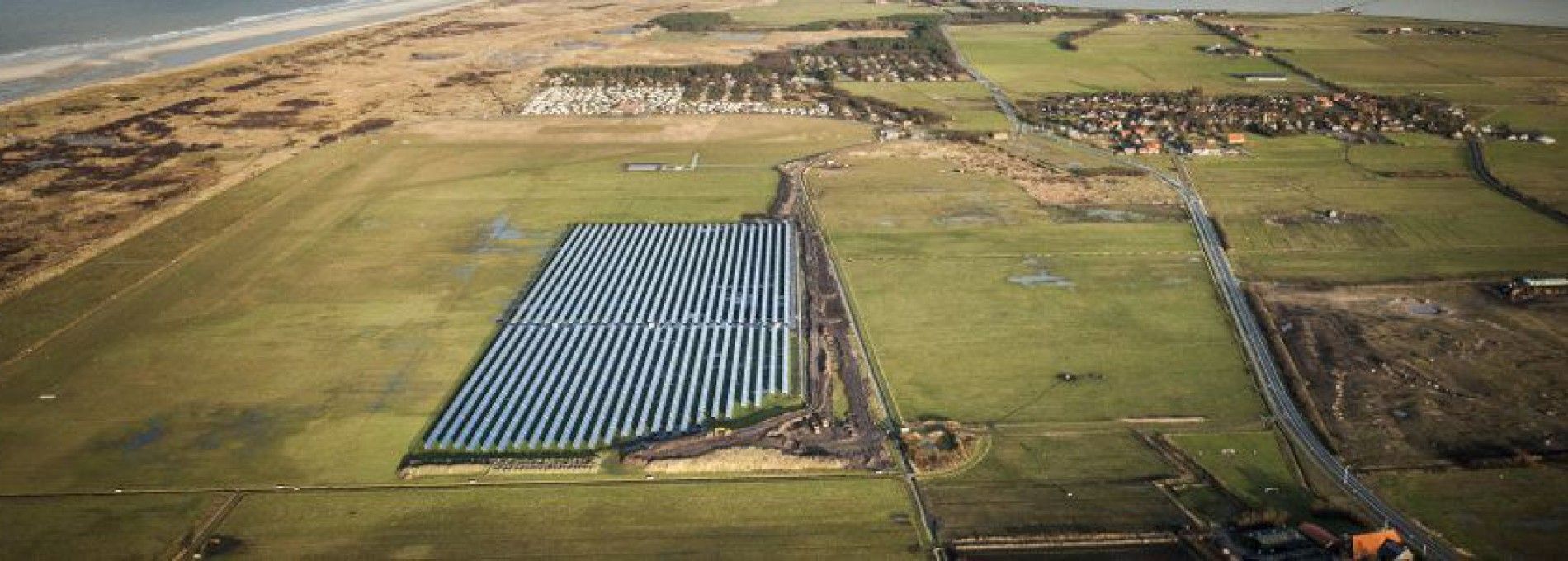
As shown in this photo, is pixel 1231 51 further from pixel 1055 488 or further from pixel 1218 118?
pixel 1055 488

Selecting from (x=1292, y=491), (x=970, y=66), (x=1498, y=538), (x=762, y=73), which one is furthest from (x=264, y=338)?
(x=970, y=66)

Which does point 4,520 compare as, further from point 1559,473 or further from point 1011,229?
point 1559,473

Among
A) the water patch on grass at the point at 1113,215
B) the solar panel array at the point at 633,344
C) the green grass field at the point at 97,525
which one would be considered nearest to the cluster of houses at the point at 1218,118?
the water patch on grass at the point at 1113,215

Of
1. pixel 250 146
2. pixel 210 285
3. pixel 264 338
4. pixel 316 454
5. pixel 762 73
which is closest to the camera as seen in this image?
pixel 316 454

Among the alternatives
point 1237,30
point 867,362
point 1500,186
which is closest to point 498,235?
point 867,362

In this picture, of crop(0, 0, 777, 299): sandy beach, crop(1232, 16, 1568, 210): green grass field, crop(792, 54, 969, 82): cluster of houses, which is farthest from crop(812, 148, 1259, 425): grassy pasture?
crop(0, 0, 777, 299): sandy beach

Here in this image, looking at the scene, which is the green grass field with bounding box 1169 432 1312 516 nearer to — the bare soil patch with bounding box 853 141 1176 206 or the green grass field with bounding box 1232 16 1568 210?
the bare soil patch with bounding box 853 141 1176 206

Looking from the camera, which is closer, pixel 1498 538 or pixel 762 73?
pixel 1498 538
